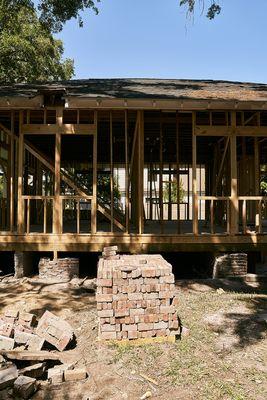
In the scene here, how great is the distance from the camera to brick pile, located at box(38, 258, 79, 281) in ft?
31.5

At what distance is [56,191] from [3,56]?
67.1 ft

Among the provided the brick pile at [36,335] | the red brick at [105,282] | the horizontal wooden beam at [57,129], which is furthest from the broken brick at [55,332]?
the horizontal wooden beam at [57,129]

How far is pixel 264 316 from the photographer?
665 centimetres

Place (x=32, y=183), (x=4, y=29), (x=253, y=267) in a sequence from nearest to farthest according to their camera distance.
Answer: (x=253, y=267), (x=32, y=183), (x=4, y=29)

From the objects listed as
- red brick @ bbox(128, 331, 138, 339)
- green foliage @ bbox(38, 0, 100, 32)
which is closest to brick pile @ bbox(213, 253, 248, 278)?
red brick @ bbox(128, 331, 138, 339)

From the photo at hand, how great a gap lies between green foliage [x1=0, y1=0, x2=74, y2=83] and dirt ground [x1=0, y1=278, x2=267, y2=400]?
22.3m

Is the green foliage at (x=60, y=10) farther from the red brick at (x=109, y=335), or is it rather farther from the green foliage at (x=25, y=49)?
the red brick at (x=109, y=335)

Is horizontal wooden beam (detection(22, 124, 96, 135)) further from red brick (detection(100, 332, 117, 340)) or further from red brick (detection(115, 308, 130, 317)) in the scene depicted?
red brick (detection(100, 332, 117, 340))

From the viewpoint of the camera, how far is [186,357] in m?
5.27

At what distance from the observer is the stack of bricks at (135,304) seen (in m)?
5.70

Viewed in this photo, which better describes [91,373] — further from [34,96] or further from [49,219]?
[49,219]

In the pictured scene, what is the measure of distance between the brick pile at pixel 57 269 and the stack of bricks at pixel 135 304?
405 cm

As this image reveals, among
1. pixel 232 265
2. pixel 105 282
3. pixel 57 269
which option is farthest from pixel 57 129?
pixel 232 265

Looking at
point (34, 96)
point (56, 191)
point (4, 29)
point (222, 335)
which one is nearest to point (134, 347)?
point (222, 335)
